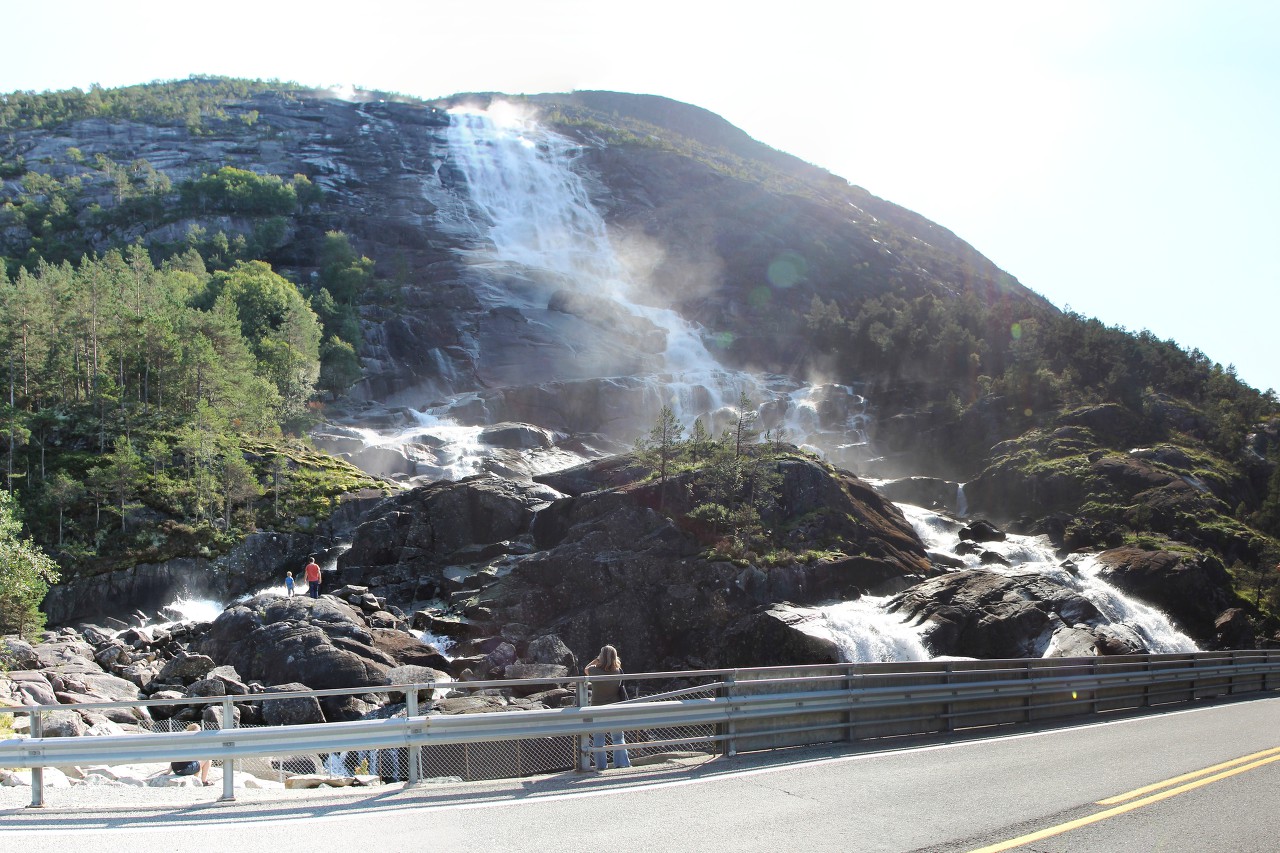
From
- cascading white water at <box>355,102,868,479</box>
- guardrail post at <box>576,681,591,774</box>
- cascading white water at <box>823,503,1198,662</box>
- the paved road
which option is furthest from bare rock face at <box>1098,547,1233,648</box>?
guardrail post at <box>576,681,591,774</box>

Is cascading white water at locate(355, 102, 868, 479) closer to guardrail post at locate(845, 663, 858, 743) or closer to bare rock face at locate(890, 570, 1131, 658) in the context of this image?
bare rock face at locate(890, 570, 1131, 658)

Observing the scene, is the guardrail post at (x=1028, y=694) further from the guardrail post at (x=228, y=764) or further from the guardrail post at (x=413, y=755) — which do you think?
the guardrail post at (x=228, y=764)

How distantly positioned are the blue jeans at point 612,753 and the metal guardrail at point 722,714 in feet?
0.46

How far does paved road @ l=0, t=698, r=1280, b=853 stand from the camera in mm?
8352

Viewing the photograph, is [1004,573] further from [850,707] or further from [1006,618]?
→ [850,707]

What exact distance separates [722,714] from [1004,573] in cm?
3153

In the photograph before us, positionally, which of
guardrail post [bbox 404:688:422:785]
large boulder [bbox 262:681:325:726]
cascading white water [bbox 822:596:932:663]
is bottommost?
cascading white water [bbox 822:596:932:663]

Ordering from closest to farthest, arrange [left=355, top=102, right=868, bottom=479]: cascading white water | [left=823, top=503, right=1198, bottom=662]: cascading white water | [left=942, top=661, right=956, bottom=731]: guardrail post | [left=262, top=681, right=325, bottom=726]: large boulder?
[left=942, top=661, right=956, bottom=731]: guardrail post < [left=262, top=681, right=325, bottom=726]: large boulder < [left=823, top=503, right=1198, bottom=662]: cascading white water < [left=355, top=102, right=868, bottom=479]: cascading white water

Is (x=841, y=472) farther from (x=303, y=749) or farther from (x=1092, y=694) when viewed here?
(x=303, y=749)

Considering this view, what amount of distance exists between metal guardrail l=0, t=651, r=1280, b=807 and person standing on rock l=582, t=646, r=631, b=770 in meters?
0.19

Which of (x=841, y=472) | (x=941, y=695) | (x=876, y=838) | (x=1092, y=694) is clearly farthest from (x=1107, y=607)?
(x=876, y=838)

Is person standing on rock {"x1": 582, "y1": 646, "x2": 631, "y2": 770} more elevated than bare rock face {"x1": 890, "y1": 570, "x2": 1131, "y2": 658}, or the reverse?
person standing on rock {"x1": 582, "y1": 646, "x2": 631, "y2": 770}

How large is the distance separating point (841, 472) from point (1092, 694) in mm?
31534

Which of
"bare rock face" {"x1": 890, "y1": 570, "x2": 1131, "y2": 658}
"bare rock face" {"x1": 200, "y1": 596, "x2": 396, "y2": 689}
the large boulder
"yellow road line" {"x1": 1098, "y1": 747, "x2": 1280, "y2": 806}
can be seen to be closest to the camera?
"yellow road line" {"x1": 1098, "y1": 747, "x2": 1280, "y2": 806}
